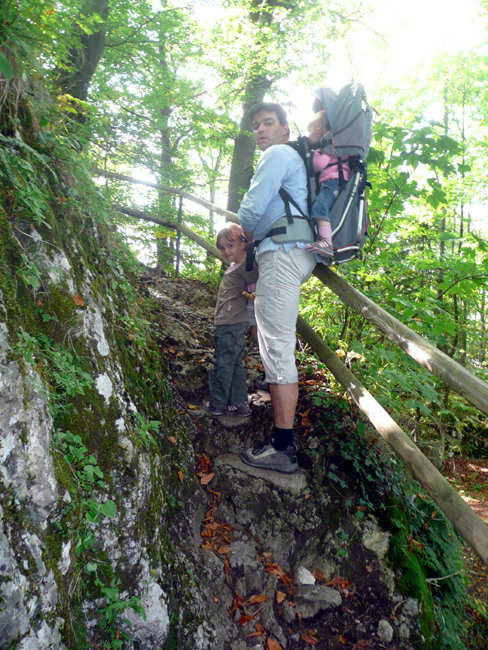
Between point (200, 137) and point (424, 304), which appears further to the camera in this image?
point (200, 137)

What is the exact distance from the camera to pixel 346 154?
9.24ft

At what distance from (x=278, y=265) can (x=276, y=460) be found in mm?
1681

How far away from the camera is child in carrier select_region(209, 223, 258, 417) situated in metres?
3.58

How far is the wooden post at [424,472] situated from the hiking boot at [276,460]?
797mm

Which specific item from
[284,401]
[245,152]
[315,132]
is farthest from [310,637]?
[245,152]

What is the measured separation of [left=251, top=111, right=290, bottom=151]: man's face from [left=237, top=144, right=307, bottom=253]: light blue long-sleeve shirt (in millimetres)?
316

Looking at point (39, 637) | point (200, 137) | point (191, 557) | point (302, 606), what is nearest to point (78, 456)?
point (39, 637)

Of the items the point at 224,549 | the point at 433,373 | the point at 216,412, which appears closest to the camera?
the point at 433,373

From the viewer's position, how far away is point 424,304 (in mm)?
3396

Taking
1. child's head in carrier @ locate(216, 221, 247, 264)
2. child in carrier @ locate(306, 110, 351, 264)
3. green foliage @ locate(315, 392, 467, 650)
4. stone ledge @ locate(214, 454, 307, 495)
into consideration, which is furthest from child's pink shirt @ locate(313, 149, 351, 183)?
stone ledge @ locate(214, 454, 307, 495)

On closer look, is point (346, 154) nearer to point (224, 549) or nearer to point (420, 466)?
point (420, 466)

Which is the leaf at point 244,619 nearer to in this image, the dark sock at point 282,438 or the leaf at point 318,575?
the leaf at point 318,575

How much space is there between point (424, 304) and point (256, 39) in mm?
6095

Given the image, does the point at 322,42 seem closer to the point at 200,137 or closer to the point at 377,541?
the point at 200,137
